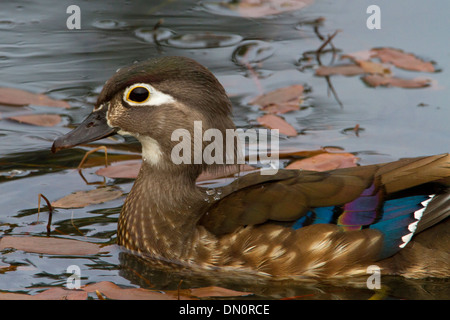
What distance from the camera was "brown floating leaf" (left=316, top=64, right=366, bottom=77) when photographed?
27.3 ft

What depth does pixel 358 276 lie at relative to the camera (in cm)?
510

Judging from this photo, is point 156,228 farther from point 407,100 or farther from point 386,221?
point 407,100

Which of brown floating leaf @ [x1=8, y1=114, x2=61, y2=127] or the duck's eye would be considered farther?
brown floating leaf @ [x1=8, y1=114, x2=61, y2=127]

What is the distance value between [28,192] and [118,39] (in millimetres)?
3430

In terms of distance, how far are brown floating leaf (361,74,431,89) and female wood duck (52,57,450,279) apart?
3004 millimetres

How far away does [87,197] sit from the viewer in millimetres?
5992

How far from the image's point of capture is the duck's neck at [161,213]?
5.32 m

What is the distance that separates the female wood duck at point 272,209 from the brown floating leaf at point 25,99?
222cm

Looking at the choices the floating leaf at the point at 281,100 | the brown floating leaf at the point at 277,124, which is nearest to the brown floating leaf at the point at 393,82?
the floating leaf at the point at 281,100

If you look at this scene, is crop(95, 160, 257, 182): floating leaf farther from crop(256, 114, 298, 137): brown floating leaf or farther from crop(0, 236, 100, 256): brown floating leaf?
crop(0, 236, 100, 256): brown floating leaf

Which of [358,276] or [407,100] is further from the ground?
[407,100]

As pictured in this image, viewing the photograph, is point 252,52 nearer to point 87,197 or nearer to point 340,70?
point 340,70

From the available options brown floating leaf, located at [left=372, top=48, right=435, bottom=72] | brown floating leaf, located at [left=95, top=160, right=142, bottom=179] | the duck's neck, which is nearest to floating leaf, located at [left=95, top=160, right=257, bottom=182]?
brown floating leaf, located at [left=95, top=160, right=142, bottom=179]
